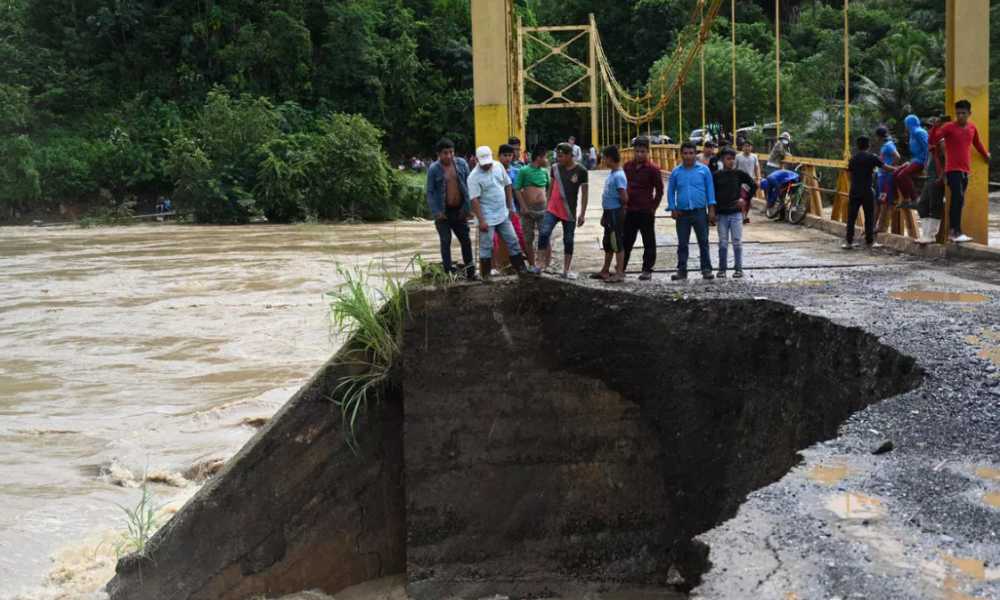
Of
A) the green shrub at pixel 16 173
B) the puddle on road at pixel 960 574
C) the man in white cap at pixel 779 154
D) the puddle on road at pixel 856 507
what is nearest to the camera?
the puddle on road at pixel 960 574

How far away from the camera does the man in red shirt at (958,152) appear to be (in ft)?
33.3

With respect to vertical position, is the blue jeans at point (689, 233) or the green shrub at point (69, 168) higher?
the green shrub at point (69, 168)

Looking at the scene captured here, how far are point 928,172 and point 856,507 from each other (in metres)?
7.80

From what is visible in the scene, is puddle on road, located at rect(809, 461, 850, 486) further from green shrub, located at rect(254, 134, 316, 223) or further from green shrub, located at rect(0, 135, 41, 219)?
green shrub, located at rect(0, 135, 41, 219)

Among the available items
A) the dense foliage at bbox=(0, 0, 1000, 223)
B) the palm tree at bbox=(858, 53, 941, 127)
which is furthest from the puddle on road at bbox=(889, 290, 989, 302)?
the palm tree at bbox=(858, 53, 941, 127)

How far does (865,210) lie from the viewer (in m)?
11.5

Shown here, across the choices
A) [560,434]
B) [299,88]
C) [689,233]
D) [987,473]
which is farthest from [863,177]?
[299,88]

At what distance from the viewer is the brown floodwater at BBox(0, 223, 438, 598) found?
9.11m

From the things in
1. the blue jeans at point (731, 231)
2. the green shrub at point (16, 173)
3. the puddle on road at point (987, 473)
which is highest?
the green shrub at point (16, 173)

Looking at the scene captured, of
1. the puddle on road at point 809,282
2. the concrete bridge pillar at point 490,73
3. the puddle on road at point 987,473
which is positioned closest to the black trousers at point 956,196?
the puddle on road at point 809,282

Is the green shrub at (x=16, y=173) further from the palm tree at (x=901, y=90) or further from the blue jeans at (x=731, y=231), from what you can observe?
the blue jeans at (x=731, y=231)

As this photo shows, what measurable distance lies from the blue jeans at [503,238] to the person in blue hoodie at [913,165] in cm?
539

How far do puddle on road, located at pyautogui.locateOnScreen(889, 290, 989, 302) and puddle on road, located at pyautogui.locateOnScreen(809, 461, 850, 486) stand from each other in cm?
387

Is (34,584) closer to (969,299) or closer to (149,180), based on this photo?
(969,299)
